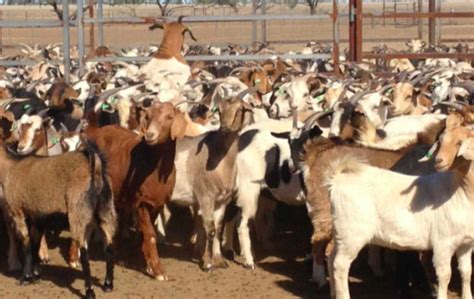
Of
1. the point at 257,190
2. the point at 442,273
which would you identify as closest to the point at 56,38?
the point at 257,190

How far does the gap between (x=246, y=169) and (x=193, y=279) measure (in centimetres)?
120

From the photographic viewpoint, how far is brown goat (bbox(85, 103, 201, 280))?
31.2ft

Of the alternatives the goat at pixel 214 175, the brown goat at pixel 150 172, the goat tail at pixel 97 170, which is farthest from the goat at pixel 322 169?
the goat tail at pixel 97 170

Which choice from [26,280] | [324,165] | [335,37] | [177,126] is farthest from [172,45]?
[324,165]

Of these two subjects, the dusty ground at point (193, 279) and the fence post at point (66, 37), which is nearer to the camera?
the dusty ground at point (193, 279)

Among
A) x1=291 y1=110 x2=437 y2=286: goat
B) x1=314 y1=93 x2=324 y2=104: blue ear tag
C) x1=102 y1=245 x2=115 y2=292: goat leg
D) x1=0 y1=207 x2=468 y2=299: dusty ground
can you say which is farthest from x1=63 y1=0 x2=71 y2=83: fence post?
x1=291 y1=110 x2=437 y2=286: goat

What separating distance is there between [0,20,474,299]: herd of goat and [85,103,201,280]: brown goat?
1 cm

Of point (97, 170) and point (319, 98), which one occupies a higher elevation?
point (319, 98)

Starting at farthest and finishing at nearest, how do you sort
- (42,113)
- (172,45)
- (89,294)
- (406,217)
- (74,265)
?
(172,45) < (42,113) < (74,265) < (89,294) < (406,217)

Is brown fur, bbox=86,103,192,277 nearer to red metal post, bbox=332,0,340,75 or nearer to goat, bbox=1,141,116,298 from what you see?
goat, bbox=1,141,116,298

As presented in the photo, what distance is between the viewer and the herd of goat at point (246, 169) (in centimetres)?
782

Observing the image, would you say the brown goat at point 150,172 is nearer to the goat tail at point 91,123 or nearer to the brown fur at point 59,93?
the goat tail at point 91,123

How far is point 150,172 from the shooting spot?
31.7 ft

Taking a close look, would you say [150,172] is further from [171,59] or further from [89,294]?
[171,59]
